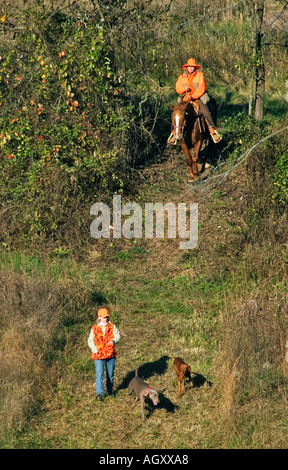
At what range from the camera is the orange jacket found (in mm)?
19688

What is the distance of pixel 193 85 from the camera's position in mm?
19750

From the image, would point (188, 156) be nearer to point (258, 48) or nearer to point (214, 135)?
point (214, 135)

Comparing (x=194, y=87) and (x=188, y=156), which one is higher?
(x=194, y=87)

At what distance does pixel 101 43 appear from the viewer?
19.1 metres

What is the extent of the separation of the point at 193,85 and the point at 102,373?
8613mm

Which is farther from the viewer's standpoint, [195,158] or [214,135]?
[195,158]

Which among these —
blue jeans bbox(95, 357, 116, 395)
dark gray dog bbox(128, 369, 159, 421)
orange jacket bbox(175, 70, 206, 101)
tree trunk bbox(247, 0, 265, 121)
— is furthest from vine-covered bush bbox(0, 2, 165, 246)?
dark gray dog bbox(128, 369, 159, 421)

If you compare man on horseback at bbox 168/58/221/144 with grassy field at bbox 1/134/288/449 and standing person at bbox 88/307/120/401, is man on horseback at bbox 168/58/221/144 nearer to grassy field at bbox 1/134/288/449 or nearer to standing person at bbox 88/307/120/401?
grassy field at bbox 1/134/288/449

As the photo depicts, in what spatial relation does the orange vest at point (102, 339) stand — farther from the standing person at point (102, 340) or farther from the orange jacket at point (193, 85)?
the orange jacket at point (193, 85)

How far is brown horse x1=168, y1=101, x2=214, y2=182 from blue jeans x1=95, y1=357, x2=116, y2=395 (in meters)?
6.75

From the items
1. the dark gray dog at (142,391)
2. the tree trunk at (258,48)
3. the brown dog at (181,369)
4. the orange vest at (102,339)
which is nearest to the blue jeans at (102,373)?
the orange vest at (102,339)

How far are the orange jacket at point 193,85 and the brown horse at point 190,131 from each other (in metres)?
0.25

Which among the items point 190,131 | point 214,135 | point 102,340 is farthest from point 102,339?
point 214,135

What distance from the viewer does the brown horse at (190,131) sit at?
18.6 m
